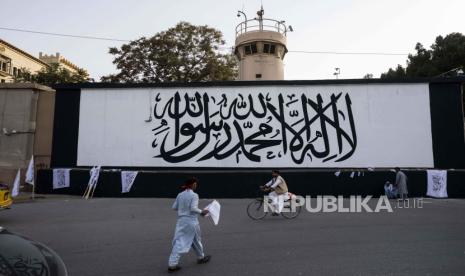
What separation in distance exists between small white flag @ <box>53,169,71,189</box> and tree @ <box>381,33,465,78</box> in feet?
127

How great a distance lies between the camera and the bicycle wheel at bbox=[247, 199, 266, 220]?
12.0m

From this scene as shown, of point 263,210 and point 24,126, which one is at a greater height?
point 24,126

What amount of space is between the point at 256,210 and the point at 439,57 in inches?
1541

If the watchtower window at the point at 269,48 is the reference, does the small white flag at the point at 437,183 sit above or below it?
below

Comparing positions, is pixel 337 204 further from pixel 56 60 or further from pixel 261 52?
pixel 56 60

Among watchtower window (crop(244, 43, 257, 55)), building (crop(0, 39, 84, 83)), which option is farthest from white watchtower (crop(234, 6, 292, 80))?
building (crop(0, 39, 84, 83))

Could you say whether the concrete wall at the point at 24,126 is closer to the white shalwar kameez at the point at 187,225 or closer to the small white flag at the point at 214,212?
the white shalwar kameez at the point at 187,225

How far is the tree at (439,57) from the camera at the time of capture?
4044 centimetres

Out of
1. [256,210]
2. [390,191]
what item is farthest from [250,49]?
[256,210]

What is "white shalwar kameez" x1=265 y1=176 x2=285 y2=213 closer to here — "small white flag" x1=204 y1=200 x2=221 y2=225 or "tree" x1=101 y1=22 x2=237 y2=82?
"small white flag" x1=204 y1=200 x2=221 y2=225

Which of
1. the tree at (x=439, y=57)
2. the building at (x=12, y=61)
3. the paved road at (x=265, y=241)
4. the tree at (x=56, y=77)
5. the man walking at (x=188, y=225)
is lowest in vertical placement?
the paved road at (x=265, y=241)

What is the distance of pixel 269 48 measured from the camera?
32812mm

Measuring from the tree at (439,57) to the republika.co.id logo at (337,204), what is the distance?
96.8 ft

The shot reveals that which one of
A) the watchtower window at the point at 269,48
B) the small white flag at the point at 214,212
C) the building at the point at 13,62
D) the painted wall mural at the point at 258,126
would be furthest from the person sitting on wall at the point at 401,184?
the building at the point at 13,62
